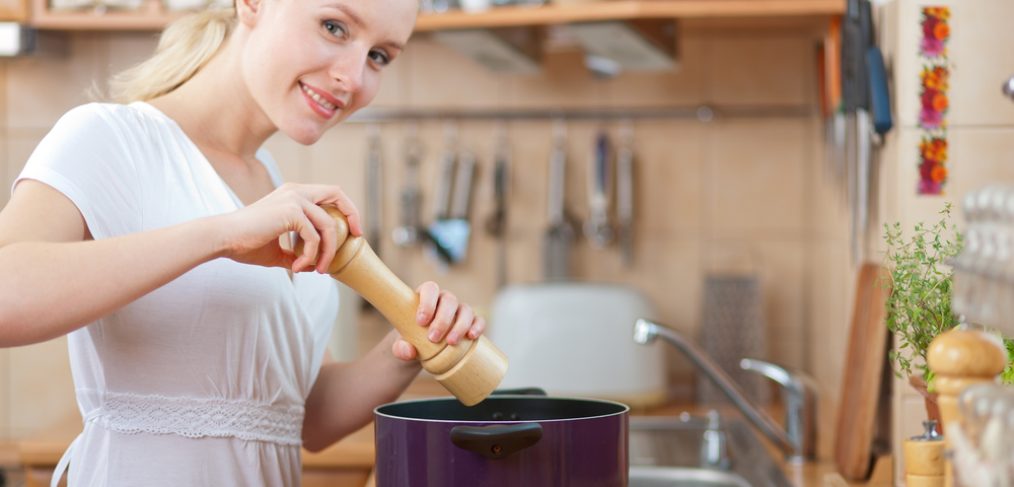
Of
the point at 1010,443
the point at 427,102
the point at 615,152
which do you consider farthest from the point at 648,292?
the point at 1010,443

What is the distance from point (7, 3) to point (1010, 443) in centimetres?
195

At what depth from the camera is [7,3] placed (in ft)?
6.91

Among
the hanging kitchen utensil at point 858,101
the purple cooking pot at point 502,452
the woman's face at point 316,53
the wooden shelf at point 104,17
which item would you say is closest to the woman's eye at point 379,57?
the woman's face at point 316,53

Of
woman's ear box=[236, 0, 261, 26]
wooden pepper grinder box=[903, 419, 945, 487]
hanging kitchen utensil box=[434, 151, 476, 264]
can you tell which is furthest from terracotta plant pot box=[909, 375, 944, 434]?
hanging kitchen utensil box=[434, 151, 476, 264]

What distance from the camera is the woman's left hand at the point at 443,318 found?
0.96 m

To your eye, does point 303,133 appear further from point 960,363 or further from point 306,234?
point 960,363

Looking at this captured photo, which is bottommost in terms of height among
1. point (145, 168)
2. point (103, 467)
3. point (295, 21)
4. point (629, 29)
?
point (103, 467)

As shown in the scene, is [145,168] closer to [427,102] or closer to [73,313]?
[73,313]

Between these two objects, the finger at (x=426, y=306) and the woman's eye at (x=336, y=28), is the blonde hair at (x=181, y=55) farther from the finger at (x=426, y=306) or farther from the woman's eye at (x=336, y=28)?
the finger at (x=426, y=306)

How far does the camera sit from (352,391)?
4.14 ft

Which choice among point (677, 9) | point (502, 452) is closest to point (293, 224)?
point (502, 452)

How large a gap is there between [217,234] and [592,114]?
1.52 m

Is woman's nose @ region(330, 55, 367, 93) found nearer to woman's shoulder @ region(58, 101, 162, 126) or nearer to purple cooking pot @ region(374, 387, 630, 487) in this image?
woman's shoulder @ region(58, 101, 162, 126)

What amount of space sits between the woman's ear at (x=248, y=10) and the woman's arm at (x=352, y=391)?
334 millimetres
